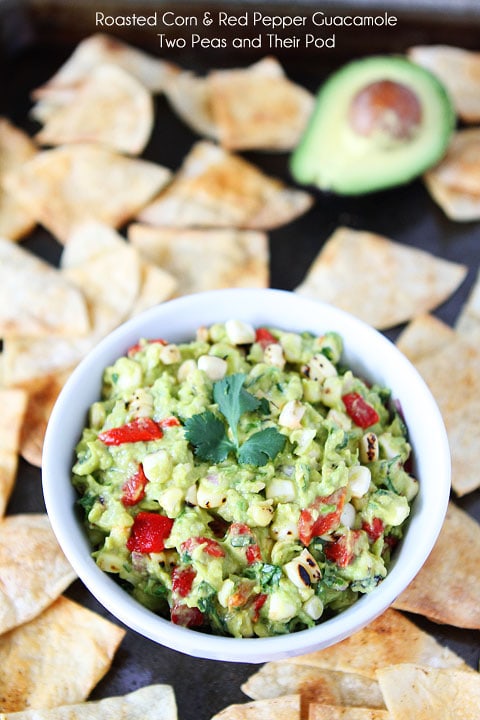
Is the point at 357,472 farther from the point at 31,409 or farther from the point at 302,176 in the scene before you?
the point at 302,176

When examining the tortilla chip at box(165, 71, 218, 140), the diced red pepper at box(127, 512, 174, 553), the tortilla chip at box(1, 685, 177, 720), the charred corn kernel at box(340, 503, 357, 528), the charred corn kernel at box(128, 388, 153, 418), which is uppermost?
the tortilla chip at box(165, 71, 218, 140)

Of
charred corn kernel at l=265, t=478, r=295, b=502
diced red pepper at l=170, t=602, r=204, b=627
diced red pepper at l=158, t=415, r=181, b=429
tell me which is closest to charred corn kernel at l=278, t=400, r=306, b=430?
charred corn kernel at l=265, t=478, r=295, b=502

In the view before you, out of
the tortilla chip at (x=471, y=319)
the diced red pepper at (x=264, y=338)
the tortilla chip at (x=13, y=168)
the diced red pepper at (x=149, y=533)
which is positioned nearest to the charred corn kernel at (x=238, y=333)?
the diced red pepper at (x=264, y=338)

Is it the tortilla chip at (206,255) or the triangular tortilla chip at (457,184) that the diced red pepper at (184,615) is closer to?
the tortilla chip at (206,255)

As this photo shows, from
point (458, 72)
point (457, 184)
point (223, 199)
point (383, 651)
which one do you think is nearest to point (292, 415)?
point (383, 651)

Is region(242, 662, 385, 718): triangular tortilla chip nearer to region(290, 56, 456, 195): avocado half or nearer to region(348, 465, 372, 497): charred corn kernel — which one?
region(348, 465, 372, 497): charred corn kernel

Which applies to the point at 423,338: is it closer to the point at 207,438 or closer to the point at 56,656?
the point at 207,438
